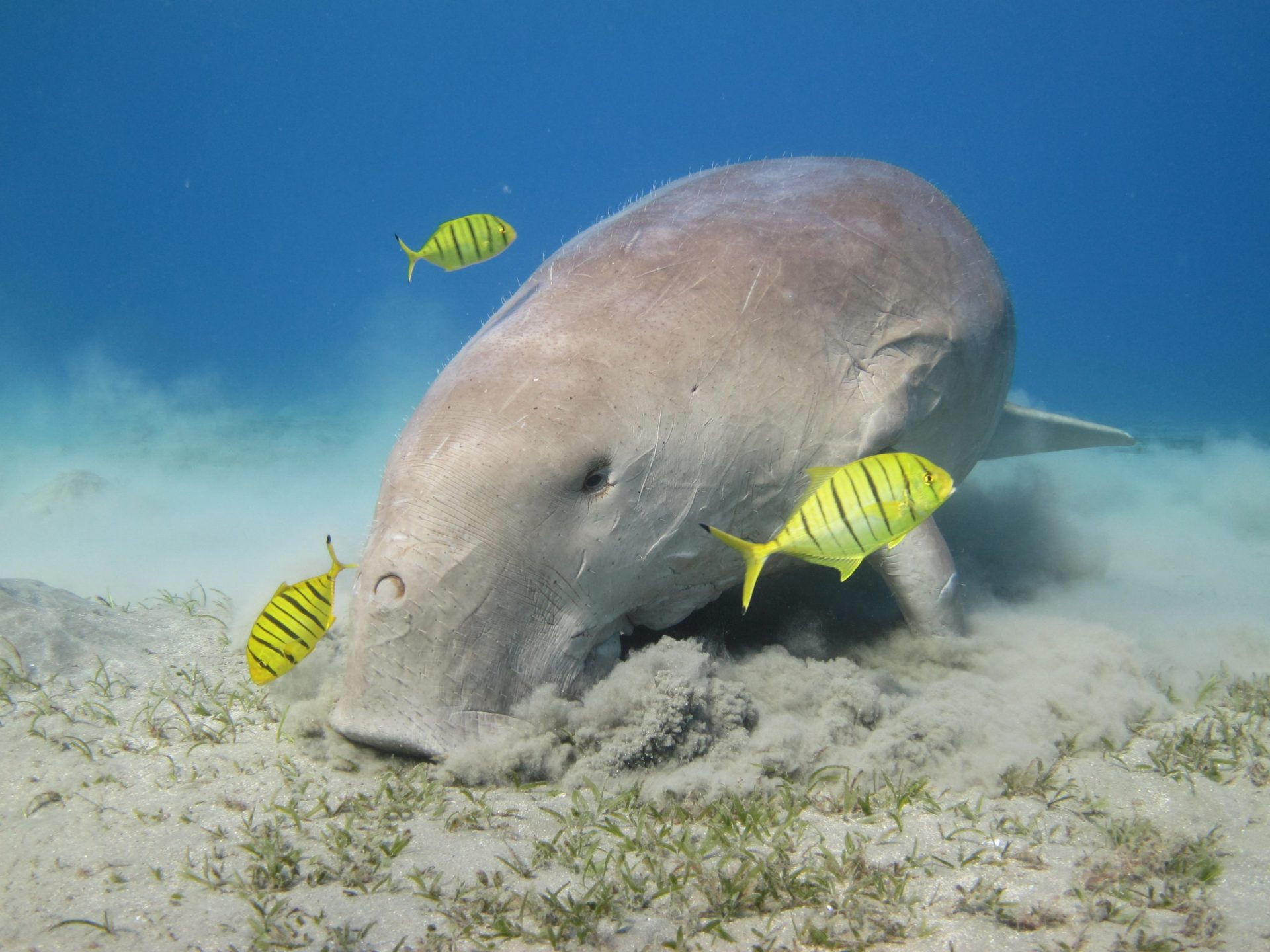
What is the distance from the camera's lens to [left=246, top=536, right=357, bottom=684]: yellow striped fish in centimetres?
281

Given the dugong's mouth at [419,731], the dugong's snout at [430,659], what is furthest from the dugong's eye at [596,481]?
the dugong's mouth at [419,731]

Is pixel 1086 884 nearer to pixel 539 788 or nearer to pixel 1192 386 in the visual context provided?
pixel 539 788

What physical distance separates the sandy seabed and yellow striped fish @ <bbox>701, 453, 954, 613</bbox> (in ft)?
2.70

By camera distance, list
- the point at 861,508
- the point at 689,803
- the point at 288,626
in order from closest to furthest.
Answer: the point at 861,508, the point at 689,803, the point at 288,626

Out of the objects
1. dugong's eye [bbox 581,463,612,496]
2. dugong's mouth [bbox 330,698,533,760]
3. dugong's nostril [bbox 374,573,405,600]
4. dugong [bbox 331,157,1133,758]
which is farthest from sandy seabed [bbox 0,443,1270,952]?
dugong's eye [bbox 581,463,612,496]

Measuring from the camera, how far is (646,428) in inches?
117

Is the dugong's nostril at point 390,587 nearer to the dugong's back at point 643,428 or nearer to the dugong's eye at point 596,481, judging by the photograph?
the dugong's back at point 643,428

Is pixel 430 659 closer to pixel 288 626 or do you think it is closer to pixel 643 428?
pixel 288 626

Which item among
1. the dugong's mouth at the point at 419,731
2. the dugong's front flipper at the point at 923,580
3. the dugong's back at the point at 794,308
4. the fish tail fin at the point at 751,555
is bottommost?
the dugong's mouth at the point at 419,731

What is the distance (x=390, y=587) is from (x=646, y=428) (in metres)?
1.17

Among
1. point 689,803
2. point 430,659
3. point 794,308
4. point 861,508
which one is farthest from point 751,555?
point 794,308

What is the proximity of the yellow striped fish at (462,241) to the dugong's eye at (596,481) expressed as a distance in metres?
2.26

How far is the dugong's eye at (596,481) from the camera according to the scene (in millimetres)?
2855

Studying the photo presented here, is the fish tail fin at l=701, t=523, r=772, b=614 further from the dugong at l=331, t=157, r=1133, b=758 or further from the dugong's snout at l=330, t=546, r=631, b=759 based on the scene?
the dugong's snout at l=330, t=546, r=631, b=759
